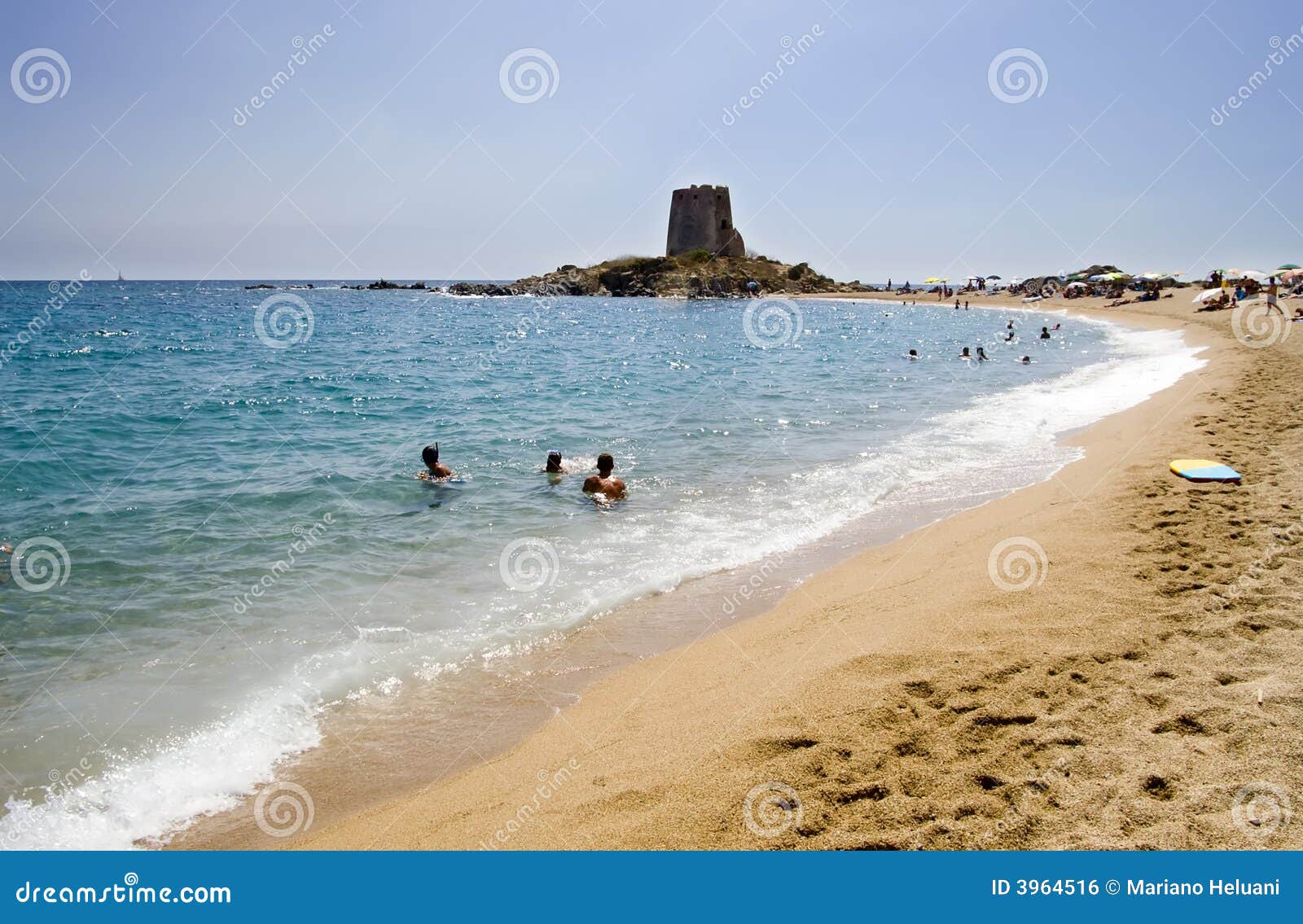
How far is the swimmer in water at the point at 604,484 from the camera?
10547 millimetres

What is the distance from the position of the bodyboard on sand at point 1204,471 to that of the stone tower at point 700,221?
91878 millimetres

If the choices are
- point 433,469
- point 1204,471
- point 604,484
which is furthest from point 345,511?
point 1204,471

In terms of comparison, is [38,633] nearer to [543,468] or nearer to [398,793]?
[398,793]

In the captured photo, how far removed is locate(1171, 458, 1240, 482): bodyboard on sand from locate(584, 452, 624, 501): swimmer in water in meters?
7.06

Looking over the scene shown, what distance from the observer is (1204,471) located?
804 centimetres

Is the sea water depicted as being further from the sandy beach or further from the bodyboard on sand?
the bodyboard on sand

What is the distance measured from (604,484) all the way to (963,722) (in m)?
7.29

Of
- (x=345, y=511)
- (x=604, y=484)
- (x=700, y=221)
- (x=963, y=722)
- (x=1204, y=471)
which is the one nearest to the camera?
(x=963, y=722)

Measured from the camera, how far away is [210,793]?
171 inches

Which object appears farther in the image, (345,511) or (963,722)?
(345,511)

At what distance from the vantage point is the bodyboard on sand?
25.8 ft

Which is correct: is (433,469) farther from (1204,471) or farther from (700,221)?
(700,221)

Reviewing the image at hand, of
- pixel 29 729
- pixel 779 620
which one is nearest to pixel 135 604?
pixel 29 729

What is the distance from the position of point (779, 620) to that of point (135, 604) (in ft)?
20.4
